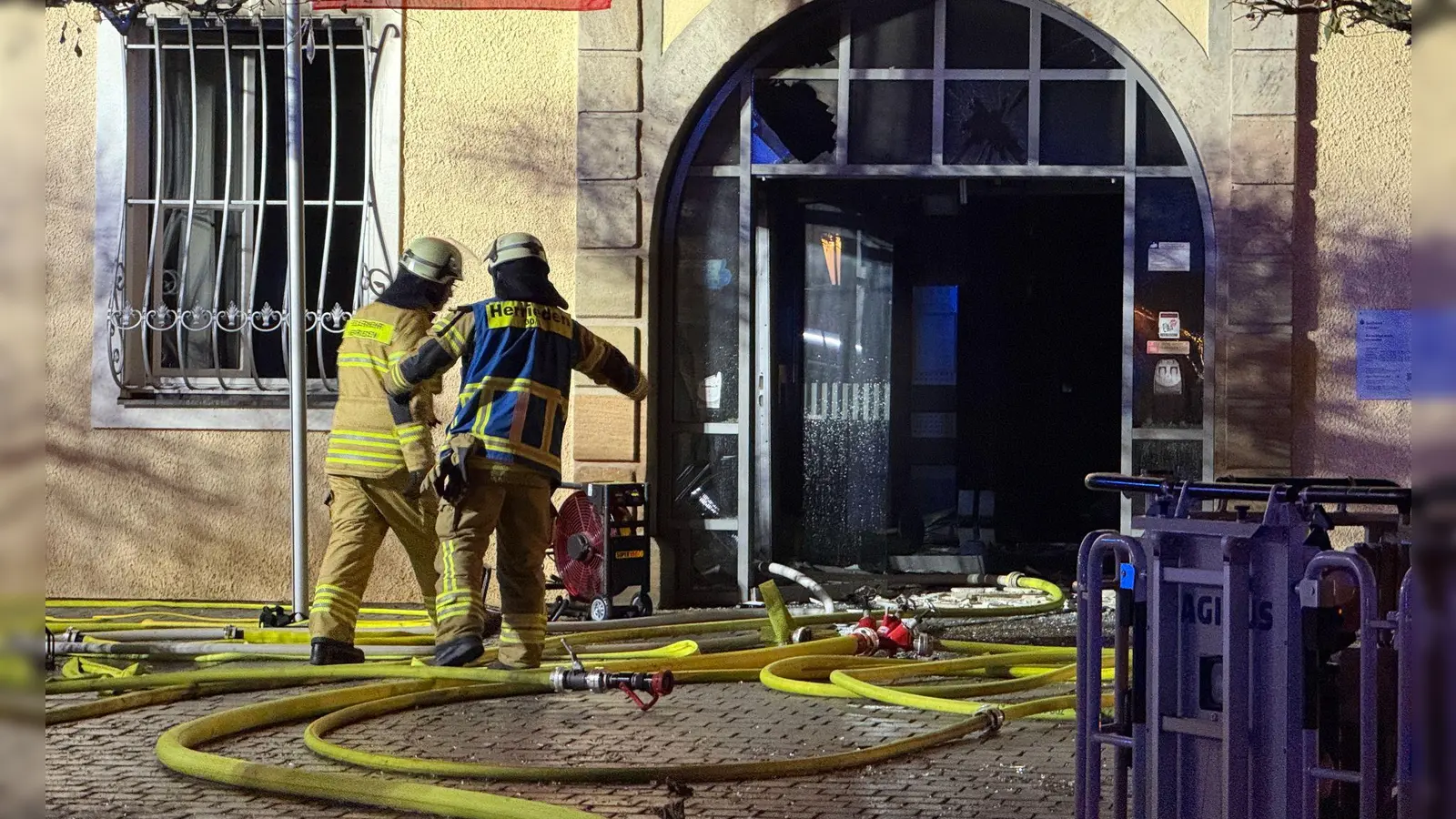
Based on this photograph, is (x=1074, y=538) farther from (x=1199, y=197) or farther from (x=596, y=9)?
(x=596, y=9)

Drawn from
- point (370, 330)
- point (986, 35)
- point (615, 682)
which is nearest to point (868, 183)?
point (986, 35)

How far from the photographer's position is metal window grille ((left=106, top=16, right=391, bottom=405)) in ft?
34.1

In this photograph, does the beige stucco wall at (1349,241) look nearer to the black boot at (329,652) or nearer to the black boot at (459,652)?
the black boot at (459,652)

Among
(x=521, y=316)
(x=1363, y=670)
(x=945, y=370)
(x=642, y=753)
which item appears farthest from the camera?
(x=945, y=370)

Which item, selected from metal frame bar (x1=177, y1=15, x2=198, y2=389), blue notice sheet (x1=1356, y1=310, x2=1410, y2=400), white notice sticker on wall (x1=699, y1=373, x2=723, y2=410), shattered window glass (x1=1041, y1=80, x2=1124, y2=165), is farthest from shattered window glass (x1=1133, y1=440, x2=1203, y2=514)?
metal frame bar (x1=177, y1=15, x2=198, y2=389)

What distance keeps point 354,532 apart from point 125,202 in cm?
410

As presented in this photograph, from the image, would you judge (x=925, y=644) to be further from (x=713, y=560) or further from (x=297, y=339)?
(x=297, y=339)

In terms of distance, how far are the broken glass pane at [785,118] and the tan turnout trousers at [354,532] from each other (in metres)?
3.61

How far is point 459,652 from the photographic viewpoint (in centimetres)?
709

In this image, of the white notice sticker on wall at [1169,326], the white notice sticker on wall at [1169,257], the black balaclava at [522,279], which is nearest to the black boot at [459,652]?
the black balaclava at [522,279]

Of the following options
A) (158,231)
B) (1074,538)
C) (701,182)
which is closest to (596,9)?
(701,182)

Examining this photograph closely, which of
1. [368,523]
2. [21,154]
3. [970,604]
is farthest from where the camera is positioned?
[970,604]

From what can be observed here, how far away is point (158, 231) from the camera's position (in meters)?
10.5

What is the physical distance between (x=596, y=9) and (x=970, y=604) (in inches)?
168
